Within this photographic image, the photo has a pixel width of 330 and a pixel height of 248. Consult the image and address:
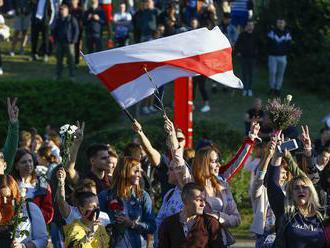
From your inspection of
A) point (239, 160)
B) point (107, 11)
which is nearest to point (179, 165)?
point (239, 160)

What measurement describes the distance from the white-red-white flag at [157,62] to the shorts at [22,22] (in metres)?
16.4

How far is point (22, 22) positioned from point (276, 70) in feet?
25.5

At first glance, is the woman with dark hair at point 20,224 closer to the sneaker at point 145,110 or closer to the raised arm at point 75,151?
the raised arm at point 75,151

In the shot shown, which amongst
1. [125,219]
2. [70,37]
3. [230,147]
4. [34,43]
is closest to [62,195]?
[125,219]

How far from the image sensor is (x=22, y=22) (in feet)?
93.9

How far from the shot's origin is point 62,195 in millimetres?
9828

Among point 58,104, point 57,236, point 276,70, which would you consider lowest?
point 58,104

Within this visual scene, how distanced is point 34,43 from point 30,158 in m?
17.3

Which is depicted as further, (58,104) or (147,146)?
(58,104)

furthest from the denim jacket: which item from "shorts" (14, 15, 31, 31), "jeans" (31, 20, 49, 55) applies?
"shorts" (14, 15, 31, 31)

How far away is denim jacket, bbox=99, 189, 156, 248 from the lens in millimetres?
10211

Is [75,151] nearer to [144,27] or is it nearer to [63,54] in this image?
[144,27]

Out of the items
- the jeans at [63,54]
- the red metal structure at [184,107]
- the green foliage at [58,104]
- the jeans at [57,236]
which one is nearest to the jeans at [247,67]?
the green foliage at [58,104]

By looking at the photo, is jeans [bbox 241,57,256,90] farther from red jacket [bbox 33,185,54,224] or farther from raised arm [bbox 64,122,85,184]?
red jacket [bbox 33,185,54,224]
